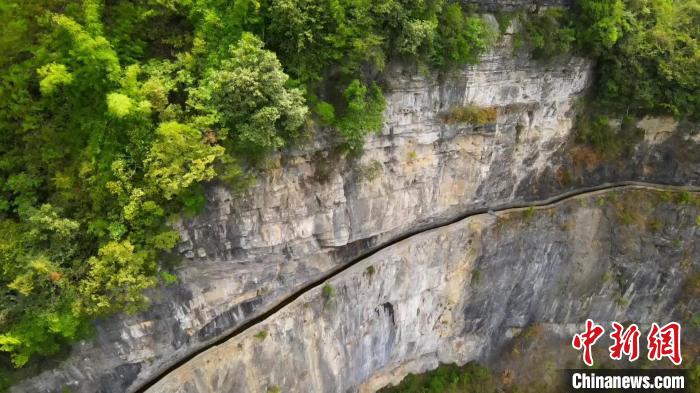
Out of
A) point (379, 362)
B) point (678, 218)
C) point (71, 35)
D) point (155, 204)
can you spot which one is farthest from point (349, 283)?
point (678, 218)

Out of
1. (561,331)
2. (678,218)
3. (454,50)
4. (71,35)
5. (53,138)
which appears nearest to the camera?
(71,35)

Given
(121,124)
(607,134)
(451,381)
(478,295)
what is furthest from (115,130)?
(607,134)

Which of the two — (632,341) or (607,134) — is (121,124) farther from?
(632,341)

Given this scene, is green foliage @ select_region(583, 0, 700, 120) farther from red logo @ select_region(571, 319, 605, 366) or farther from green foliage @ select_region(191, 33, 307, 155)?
green foliage @ select_region(191, 33, 307, 155)

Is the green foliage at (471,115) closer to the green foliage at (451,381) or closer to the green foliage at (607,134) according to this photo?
the green foliage at (607,134)

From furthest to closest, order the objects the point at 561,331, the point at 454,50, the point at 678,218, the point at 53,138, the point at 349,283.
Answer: the point at 561,331 → the point at 678,218 → the point at 349,283 → the point at 454,50 → the point at 53,138

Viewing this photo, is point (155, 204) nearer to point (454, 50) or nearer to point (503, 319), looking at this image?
point (454, 50)
